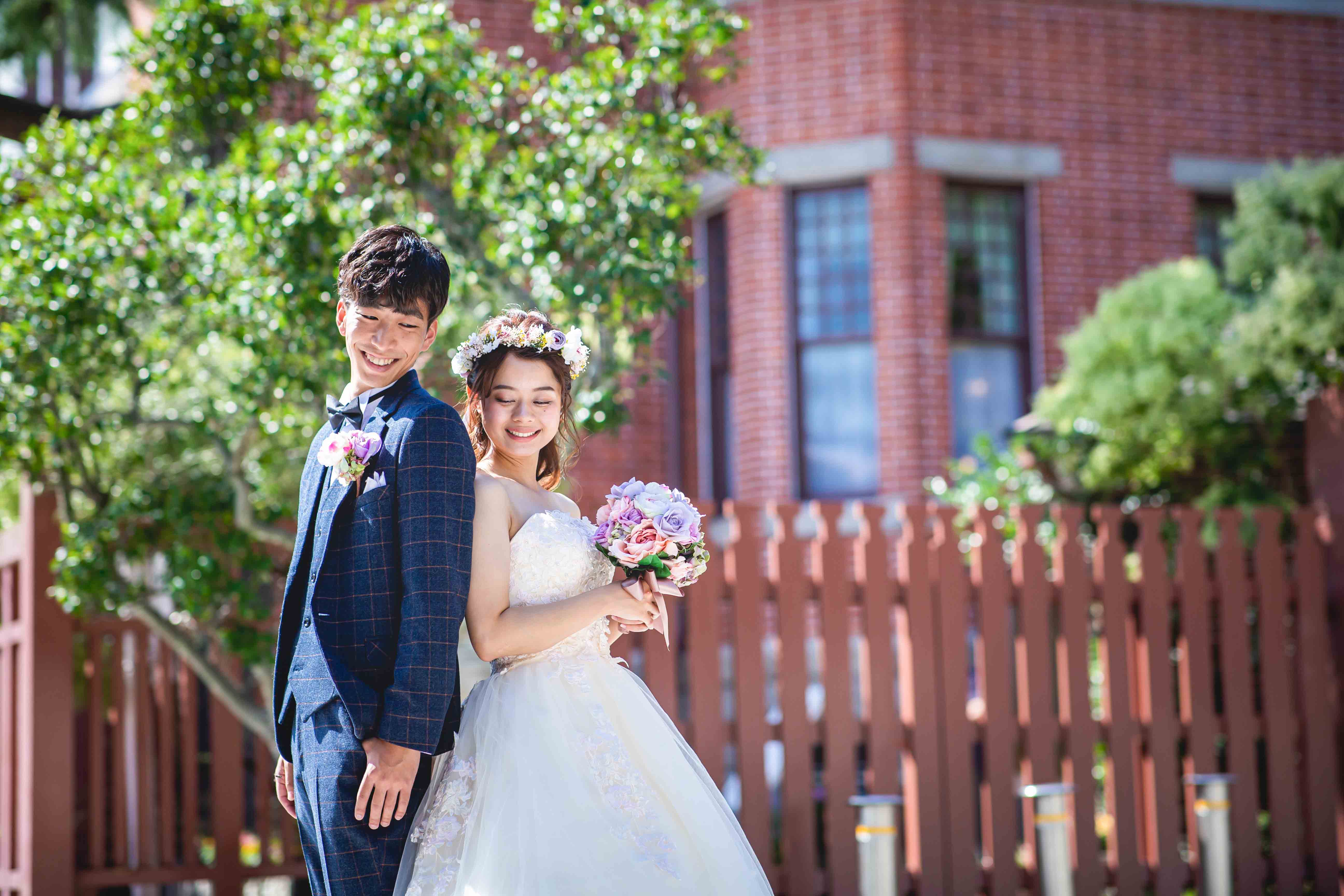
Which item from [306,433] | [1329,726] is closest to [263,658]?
[306,433]

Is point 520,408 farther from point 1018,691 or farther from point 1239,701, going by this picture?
point 1239,701

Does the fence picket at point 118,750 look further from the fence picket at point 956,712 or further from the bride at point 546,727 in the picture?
the fence picket at point 956,712

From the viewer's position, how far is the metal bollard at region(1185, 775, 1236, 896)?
18.9 ft

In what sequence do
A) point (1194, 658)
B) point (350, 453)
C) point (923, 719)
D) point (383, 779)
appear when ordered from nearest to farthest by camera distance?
point (383, 779), point (350, 453), point (923, 719), point (1194, 658)

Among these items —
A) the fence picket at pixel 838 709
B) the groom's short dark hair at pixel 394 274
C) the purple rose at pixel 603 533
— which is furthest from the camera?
the fence picket at pixel 838 709

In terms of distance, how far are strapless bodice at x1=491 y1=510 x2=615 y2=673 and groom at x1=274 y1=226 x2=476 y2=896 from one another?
0.31 meters

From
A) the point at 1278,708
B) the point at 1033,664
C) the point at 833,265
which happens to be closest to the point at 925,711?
the point at 1033,664

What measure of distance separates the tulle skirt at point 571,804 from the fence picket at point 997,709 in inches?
117

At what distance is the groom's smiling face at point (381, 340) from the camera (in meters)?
2.93

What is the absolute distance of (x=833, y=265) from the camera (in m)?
9.33

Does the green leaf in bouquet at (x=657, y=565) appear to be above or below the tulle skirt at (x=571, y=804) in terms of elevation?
above

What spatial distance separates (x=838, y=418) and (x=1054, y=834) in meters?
4.22

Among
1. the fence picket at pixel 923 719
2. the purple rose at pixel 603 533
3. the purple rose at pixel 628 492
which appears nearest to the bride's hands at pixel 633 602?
the purple rose at pixel 603 533

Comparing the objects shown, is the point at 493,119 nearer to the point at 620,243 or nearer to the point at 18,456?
the point at 620,243
